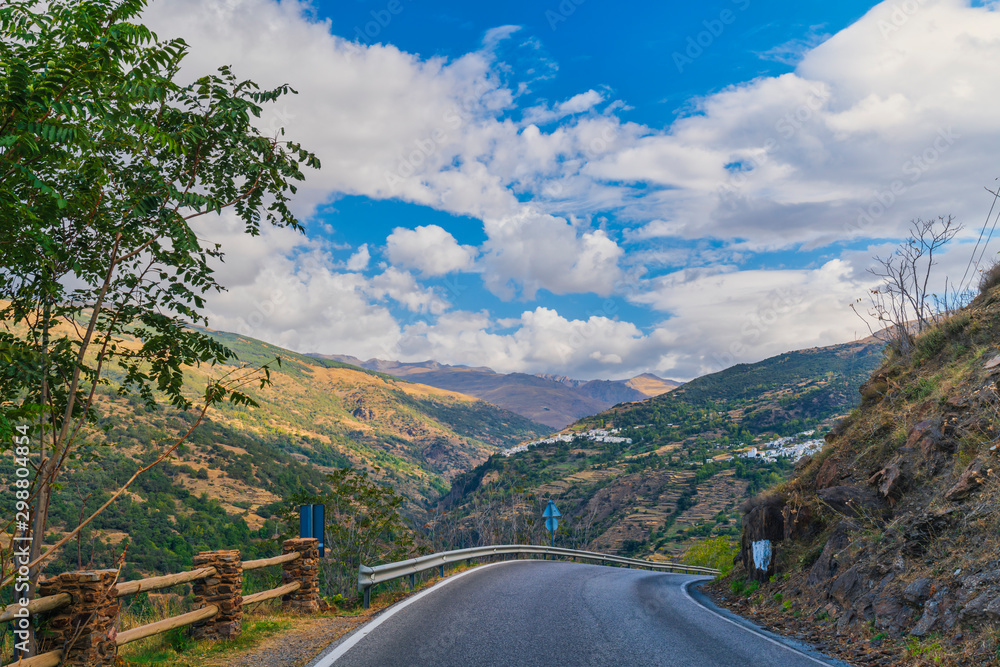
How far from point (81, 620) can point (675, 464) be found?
131 metres

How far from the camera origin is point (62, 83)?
379 cm

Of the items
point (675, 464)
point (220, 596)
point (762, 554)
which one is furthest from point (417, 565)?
point (675, 464)

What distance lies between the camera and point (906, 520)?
882cm

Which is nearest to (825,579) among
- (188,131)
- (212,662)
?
(212,662)

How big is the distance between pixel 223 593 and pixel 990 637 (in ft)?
27.0

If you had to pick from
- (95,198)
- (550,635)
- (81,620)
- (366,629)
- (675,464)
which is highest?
(95,198)

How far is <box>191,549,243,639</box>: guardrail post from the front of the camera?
265 inches

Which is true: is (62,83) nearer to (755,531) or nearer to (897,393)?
(755,531)

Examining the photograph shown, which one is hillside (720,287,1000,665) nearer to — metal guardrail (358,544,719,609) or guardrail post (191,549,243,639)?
metal guardrail (358,544,719,609)

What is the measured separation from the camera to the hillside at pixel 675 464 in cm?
8862

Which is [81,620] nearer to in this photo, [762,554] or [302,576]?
[302,576]

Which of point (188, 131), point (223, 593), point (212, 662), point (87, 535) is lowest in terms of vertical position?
point (87, 535)

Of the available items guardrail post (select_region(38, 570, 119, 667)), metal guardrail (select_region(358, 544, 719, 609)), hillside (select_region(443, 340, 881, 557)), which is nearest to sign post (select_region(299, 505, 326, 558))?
metal guardrail (select_region(358, 544, 719, 609))

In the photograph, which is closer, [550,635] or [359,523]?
[550,635]
